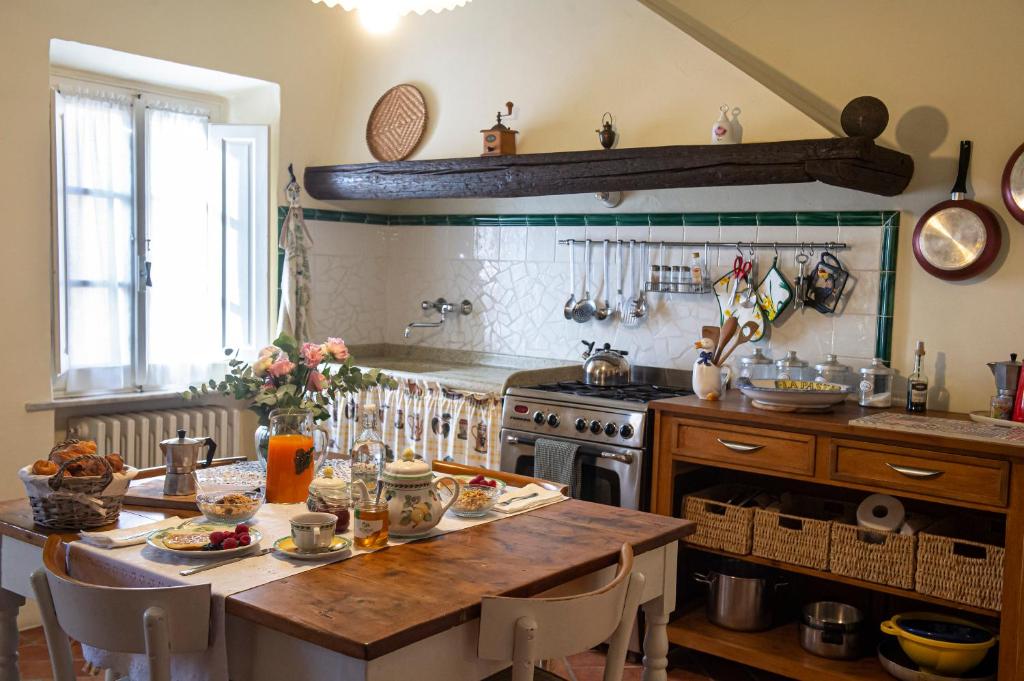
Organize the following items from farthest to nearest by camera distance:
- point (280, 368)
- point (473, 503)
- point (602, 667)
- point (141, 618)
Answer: point (602, 667)
point (280, 368)
point (473, 503)
point (141, 618)

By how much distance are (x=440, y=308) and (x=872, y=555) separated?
266 cm

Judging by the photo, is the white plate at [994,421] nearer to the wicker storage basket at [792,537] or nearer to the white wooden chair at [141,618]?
the wicker storage basket at [792,537]

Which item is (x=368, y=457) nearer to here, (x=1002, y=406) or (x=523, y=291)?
(x=1002, y=406)

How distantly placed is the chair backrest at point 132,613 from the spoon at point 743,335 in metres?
2.58

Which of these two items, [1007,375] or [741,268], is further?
[741,268]

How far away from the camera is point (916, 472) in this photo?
3053mm

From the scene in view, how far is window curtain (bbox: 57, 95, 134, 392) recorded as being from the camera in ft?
14.3

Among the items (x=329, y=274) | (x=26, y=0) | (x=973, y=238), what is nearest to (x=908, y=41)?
(x=973, y=238)

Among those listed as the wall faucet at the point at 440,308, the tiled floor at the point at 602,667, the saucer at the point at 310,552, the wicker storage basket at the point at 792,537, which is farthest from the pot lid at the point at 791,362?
the saucer at the point at 310,552

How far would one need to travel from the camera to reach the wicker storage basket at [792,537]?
3.37m

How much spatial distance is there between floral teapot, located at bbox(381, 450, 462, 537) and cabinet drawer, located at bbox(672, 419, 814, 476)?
1591 millimetres

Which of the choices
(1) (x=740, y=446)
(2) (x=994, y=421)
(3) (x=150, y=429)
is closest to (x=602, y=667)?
(1) (x=740, y=446)

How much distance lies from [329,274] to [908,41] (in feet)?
9.88

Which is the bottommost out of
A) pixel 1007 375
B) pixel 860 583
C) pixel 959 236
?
pixel 860 583
